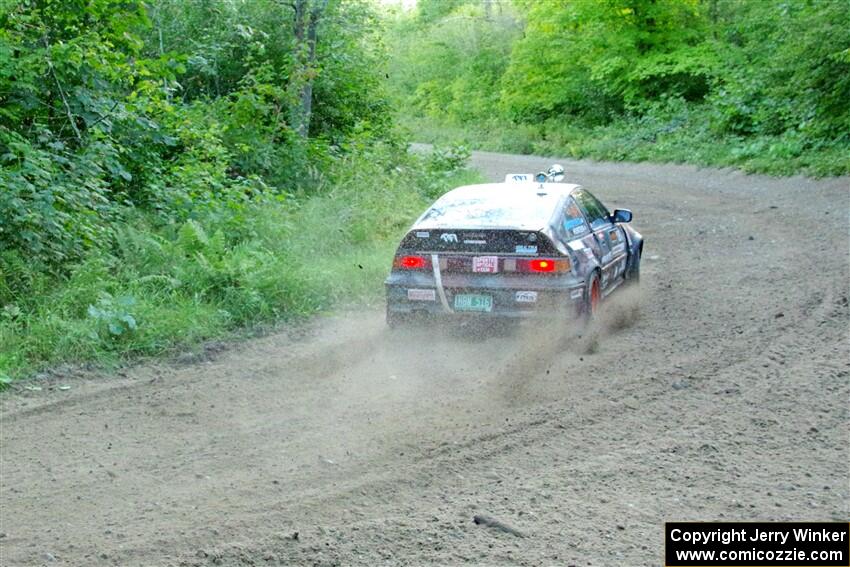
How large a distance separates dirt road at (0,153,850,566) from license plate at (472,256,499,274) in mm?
613

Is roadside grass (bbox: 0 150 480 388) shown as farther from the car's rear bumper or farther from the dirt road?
the car's rear bumper

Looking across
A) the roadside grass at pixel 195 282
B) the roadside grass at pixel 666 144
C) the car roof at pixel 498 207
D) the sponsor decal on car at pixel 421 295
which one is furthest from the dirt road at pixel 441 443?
the roadside grass at pixel 666 144

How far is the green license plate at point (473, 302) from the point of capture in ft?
28.9

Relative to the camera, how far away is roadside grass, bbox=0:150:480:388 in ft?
28.9

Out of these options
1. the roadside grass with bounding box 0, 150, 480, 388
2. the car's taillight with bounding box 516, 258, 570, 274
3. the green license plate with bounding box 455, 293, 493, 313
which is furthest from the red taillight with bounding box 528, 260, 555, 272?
the roadside grass with bounding box 0, 150, 480, 388

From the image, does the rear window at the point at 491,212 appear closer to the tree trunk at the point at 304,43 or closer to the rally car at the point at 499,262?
the rally car at the point at 499,262

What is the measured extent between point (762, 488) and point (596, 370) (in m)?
2.74

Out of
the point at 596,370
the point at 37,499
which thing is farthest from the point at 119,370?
the point at 596,370

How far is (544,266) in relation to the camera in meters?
8.75

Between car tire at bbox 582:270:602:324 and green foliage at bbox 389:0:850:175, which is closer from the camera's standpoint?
car tire at bbox 582:270:602:324

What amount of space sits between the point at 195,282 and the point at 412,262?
2.70 m

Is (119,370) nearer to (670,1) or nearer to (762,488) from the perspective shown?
(762,488)

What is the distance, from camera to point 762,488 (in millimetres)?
5461

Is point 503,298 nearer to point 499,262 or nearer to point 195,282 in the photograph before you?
point 499,262
